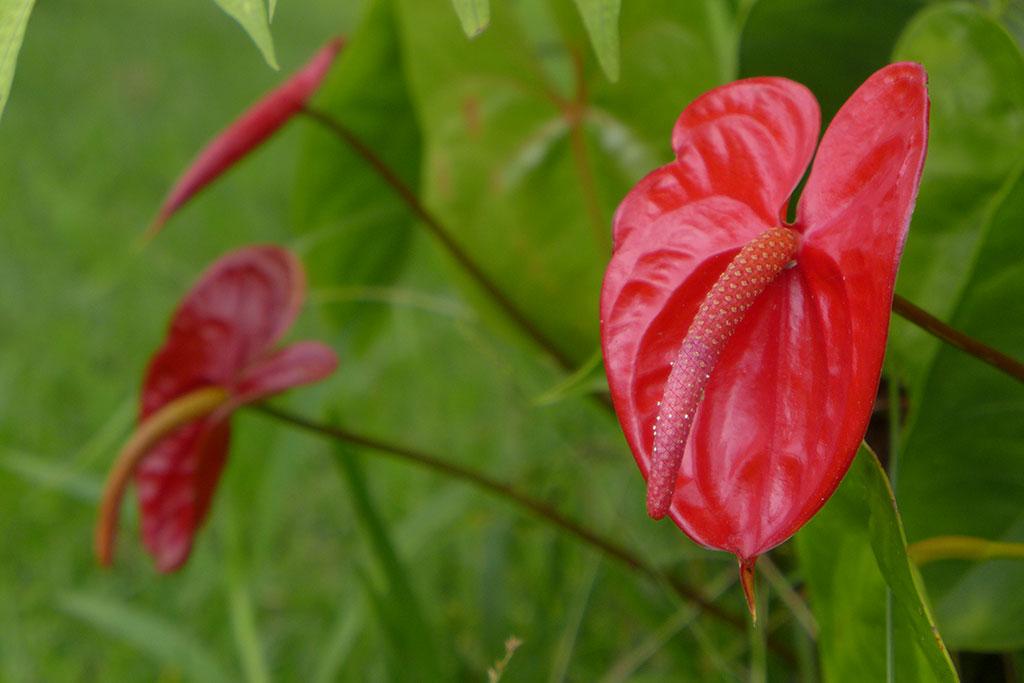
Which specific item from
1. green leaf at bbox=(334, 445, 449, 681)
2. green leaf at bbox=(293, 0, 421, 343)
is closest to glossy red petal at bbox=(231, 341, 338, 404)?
green leaf at bbox=(334, 445, 449, 681)

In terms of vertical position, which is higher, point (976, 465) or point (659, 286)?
point (659, 286)

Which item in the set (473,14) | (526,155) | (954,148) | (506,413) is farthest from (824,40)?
(506,413)

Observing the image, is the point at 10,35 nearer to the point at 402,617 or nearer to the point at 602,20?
the point at 602,20

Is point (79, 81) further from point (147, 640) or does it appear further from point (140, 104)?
point (147, 640)

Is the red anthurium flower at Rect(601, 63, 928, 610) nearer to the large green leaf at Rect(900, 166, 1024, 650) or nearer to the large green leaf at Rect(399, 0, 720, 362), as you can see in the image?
the large green leaf at Rect(900, 166, 1024, 650)

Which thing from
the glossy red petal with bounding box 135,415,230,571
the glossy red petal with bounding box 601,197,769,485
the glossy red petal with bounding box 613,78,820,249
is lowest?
the glossy red petal with bounding box 135,415,230,571

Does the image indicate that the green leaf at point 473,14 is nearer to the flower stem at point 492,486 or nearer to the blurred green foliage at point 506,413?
the blurred green foliage at point 506,413

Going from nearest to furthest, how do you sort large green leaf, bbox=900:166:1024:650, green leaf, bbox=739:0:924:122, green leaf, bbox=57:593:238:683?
large green leaf, bbox=900:166:1024:650 < green leaf, bbox=739:0:924:122 < green leaf, bbox=57:593:238:683
